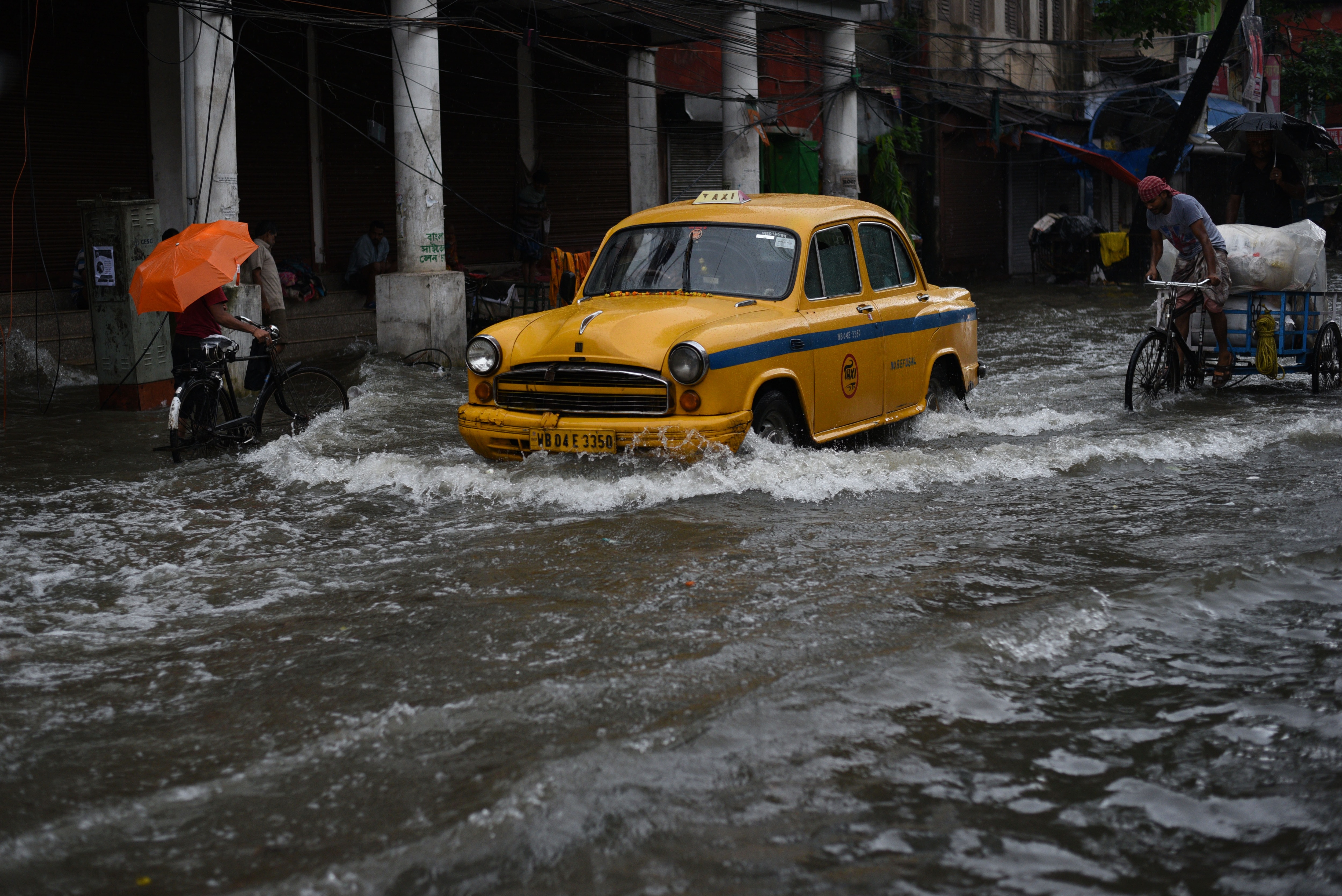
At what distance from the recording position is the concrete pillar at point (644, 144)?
872 inches

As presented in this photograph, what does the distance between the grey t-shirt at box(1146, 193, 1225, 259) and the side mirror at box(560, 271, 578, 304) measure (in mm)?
4887

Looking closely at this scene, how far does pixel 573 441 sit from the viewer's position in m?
7.27

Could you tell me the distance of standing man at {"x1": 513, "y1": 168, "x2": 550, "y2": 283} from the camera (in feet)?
62.8

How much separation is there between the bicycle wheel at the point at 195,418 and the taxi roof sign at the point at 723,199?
3.43 m

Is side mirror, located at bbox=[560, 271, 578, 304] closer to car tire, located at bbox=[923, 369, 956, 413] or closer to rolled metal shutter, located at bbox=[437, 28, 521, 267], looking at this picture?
car tire, located at bbox=[923, 369, 956, 413]

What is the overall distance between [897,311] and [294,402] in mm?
4315

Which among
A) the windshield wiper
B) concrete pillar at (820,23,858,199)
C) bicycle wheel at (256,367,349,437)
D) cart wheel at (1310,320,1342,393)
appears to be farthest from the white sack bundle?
concrete pillar at (820,23,858,199)

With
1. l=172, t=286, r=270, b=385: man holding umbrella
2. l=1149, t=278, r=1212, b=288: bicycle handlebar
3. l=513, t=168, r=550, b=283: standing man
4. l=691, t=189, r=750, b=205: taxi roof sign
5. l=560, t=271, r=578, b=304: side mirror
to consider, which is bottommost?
l=172, t=286, r=270, b=385: man holding umbrella

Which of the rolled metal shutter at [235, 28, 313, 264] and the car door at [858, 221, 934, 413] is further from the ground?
the rolled metal shutter at [235, 28, 313, 264]

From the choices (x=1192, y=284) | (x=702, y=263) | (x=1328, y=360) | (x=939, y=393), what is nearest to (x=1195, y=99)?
(x=1328, y=360)

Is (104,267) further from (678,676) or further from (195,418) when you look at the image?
(678,676)

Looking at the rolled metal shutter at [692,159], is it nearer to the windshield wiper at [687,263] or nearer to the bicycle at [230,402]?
the bicycle at [230,402]

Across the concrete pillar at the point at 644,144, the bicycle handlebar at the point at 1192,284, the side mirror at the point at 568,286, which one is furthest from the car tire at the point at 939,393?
the concrete pillar at the point at 644,144

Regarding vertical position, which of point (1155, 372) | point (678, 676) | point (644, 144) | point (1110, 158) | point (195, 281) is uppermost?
point (1110, 158)
